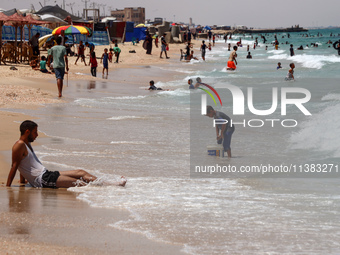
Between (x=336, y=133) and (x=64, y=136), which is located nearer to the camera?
(x=64, y=136)

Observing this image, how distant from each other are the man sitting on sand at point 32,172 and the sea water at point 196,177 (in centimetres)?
Result: 14

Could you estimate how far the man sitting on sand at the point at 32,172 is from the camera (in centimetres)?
627

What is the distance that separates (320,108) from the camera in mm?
15594

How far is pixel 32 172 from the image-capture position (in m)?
6.38

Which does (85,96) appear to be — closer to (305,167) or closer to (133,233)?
(305,167)

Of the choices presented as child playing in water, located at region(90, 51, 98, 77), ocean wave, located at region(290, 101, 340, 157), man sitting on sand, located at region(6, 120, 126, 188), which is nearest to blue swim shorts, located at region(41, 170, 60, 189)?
man sitting on sand, located at region(6, 120, 126, 188)

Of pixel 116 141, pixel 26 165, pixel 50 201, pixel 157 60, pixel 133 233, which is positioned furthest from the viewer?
pixel 157 60

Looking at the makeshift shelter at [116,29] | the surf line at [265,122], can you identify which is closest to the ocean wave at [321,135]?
the surf line at [265,122]

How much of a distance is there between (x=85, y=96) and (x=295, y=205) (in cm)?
1145

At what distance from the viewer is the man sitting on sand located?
247 inches

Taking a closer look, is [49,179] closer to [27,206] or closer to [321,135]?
[27,206]

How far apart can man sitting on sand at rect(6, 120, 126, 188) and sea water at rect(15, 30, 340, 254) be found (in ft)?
0.44

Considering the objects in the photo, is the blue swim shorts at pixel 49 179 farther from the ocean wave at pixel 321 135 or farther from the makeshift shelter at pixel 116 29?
the makeshift shelter at pixel 116 29

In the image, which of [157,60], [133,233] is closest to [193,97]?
[133,233]
